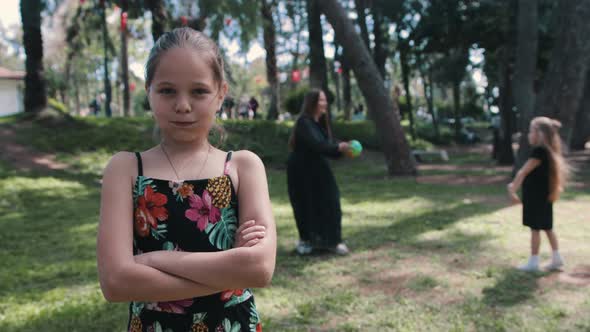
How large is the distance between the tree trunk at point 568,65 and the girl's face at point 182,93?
11.8 meters

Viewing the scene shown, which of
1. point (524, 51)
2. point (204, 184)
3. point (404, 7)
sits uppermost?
point (404, 7)

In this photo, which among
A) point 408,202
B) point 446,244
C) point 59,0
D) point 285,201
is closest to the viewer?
point 446,244

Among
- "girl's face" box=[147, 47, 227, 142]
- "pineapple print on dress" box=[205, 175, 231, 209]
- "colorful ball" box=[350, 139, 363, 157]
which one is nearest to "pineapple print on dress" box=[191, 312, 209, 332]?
"pineapple print on dress" box=[205, 175, 231, 209]

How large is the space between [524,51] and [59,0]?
15894 millimetres

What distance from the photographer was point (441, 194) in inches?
480

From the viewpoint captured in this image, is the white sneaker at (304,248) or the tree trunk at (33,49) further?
the tree trunk at (33,49)

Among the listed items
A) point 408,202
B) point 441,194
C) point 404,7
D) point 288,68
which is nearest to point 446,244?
point 408,202

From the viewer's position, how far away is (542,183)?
Answer: 610 centimetres

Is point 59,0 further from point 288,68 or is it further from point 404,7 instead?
point 288,68

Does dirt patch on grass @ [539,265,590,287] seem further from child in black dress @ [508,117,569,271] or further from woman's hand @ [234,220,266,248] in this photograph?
woman's hand @ [234,220,266,248]

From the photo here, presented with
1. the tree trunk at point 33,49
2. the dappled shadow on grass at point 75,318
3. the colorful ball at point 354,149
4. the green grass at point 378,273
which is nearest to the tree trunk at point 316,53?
the tree trunk at point 33,49

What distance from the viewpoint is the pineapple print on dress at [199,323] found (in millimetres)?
1866

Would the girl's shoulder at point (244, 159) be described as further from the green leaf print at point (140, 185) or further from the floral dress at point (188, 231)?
the green leaf print at point (140, 185)

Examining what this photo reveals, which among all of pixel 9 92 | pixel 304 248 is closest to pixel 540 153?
pixel 304 248
